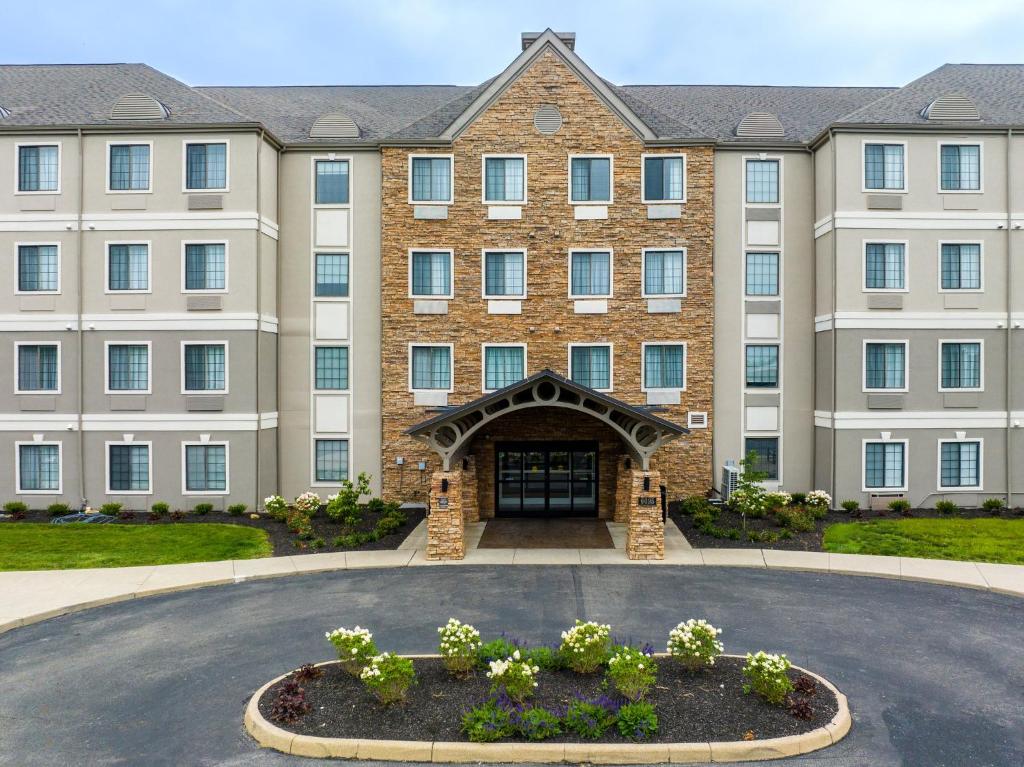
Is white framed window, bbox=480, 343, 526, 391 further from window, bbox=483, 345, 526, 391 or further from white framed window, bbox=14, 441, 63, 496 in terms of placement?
white framed window, bbox=14, 441, 63, 496

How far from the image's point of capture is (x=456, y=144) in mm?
20703

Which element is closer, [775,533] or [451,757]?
[451,757]

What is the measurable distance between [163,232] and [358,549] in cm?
1267

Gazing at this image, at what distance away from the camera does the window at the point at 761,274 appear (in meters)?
21.3

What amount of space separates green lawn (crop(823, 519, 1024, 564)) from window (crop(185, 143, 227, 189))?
71.0ft

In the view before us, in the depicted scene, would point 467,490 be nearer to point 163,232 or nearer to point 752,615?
point 752,615

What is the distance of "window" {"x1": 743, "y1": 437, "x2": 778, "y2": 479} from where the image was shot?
69.6 feet

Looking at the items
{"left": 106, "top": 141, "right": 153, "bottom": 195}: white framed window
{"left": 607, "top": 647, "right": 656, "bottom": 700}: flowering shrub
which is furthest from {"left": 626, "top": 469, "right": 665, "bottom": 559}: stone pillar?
{"left": 106, "top": 141, "right": 153, "bottom": 195}: white framed window

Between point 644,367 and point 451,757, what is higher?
point 644,367

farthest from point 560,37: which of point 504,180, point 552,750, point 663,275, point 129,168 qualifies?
point 552,750

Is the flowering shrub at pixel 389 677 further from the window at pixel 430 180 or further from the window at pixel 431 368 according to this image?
the window at pixel 430 180

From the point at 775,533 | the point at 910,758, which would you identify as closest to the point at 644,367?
the point at 775,533

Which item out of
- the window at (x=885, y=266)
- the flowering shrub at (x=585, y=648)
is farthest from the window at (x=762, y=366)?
the flowering shrub at (x=585, y=648)

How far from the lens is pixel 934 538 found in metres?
16.0
